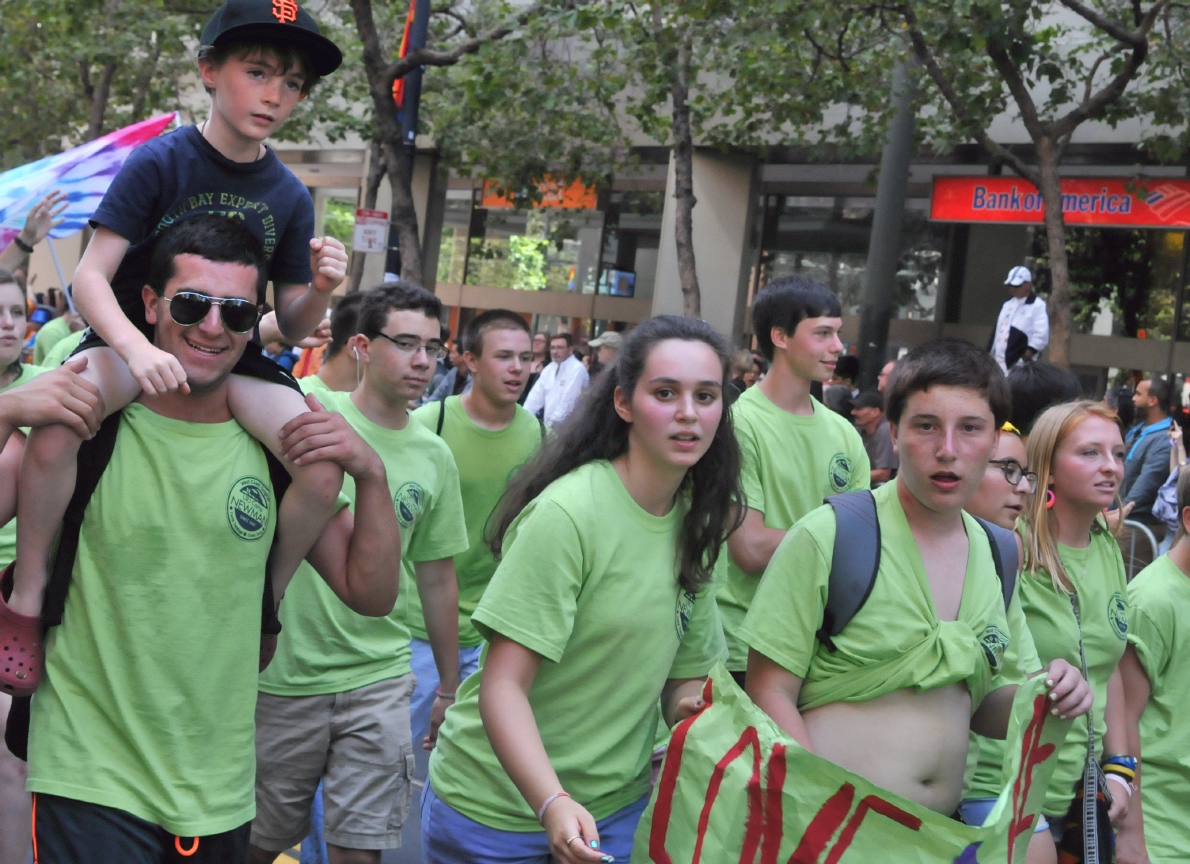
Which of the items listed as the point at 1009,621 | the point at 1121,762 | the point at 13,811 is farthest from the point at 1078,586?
the point at 13,811

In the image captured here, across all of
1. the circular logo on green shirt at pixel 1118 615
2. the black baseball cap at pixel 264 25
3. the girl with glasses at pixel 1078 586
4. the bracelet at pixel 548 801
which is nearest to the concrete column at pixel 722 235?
the girl with glasses at pixel 1078 586

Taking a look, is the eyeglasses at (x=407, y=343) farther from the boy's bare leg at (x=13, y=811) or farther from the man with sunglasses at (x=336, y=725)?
the boy's bare leg at (x=13, y=811)

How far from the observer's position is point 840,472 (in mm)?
5305

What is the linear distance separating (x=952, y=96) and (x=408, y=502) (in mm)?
8678

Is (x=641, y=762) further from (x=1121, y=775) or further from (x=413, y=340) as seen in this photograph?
(x=413, y=340)

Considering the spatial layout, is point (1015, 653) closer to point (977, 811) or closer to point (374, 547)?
point (977, 811)

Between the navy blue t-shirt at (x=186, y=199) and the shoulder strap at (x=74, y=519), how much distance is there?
48 centimetres

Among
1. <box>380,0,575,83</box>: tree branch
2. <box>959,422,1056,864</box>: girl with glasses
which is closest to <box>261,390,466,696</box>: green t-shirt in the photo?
<box>959,422,1056,864</box>: girl with glasses

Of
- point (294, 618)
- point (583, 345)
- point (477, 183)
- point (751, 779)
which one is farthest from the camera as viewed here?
point (477, 183)

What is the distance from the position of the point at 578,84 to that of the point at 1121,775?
45.1 feet

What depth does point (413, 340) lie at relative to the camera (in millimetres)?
5043

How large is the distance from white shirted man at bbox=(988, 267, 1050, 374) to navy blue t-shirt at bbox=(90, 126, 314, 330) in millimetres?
10785

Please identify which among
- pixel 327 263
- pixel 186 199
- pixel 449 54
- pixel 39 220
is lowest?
pixel 327 263

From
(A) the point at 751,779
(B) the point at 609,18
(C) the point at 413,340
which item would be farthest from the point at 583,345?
(A) the point at 751,779
